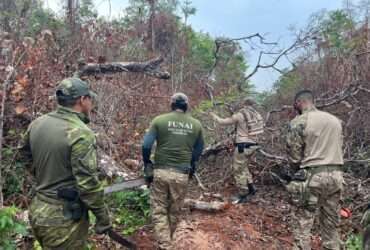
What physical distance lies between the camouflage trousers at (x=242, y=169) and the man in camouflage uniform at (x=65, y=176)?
4024mm

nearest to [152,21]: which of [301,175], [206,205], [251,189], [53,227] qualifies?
[251,189]

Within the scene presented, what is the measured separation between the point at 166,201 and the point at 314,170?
68.7 inches

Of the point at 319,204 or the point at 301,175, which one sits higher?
the point at 301,175

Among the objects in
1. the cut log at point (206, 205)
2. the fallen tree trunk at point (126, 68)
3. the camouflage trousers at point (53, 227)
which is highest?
the fallen tree trunk at point (126, 68)

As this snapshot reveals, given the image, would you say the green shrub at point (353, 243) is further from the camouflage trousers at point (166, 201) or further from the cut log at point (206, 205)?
the camouflage trousers at point (166, 201)

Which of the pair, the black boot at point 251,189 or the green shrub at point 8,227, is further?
the black boot at point 251,189

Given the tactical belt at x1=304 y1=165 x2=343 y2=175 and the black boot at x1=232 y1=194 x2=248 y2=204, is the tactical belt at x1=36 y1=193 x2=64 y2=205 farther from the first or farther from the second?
the black boot at x1=232 y1=194 x2=248 y2=204

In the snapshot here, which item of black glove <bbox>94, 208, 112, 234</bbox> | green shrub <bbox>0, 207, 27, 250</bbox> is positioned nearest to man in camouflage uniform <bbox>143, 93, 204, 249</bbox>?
green shrub <bbox>0, 207, 27, 250</bbox>

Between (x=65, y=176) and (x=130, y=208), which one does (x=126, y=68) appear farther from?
(x=65, y=176)

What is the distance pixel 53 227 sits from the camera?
3.12 m

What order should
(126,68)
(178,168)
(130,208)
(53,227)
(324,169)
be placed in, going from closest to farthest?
(53,227)
(324,169)
(178,168)
(130,208)
(126,68)

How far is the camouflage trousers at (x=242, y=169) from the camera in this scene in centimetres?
699

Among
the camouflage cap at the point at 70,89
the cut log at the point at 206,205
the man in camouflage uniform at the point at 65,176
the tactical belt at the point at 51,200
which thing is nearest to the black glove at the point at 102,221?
the man in camouflage uniform at the point at 65,176

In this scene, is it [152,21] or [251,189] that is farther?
[152,21]
